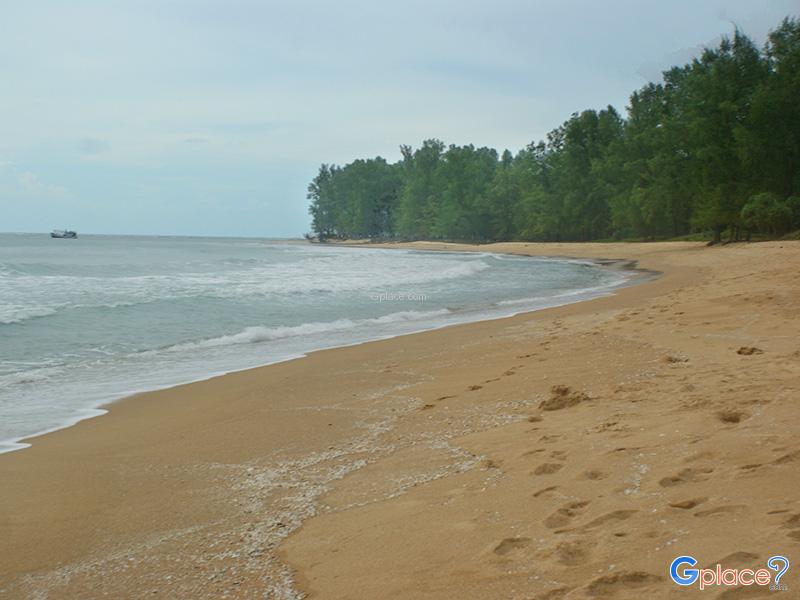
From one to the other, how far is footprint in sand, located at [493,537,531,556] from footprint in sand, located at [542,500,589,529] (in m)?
0.17

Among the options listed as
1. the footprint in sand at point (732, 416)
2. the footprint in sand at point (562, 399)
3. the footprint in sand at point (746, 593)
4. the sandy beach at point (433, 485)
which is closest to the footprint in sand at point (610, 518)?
the sandy beach at point (433, 485)

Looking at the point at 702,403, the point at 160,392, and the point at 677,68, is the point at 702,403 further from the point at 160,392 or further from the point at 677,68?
the point at 677,68

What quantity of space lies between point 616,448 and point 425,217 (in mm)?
118433

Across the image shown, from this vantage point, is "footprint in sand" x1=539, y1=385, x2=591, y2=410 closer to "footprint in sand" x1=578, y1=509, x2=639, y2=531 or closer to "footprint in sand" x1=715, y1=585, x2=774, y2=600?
"footprint in sand" x1=578, y1=509, x2=639, y2=531

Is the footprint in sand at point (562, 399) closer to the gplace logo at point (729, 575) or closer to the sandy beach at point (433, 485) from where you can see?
the sandy beach at point (433, 485)

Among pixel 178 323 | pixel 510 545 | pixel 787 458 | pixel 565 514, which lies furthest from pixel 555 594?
pixel 178 323

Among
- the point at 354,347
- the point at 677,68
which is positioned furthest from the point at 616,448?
the point at 677,68

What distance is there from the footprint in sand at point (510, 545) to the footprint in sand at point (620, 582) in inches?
18.9

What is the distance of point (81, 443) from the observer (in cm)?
556

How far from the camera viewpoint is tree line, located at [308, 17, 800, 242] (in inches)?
1543

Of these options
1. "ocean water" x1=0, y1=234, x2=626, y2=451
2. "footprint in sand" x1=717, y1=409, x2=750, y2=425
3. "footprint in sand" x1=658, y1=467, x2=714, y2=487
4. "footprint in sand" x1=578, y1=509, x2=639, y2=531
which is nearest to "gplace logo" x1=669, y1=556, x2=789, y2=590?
"footprint in sand" x1=578, y1=509, x2=639, y2=531

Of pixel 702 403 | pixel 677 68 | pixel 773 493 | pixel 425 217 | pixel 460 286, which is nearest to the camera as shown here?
pixel 773 493

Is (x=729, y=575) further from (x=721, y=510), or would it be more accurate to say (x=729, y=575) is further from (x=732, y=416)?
(x=732, y=416)

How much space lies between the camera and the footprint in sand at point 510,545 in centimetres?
283
